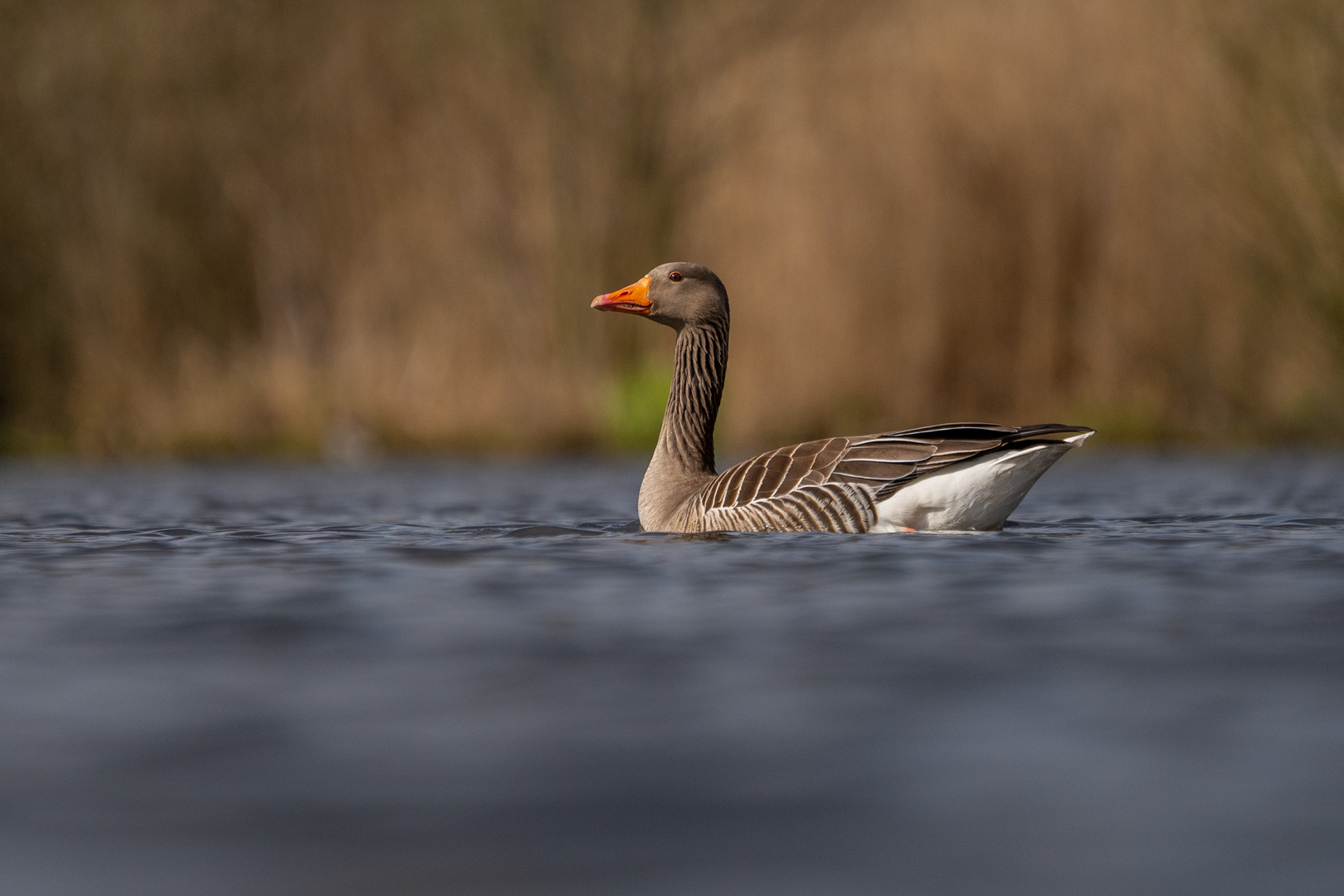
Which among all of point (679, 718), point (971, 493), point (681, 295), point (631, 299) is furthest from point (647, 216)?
point (679, 718)

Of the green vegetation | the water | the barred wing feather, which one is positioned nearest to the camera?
the water

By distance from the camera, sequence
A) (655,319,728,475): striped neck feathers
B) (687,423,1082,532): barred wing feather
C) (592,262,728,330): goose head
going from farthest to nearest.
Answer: (592,262,728,330): goose head, (655,319,728,475): striped neck feathers, (687,423,1082,532): barred wing feather

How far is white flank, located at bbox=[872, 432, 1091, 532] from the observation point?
27.5ft

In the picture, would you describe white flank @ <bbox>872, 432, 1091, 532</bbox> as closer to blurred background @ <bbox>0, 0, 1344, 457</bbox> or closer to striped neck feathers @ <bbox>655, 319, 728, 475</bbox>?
striped neck feathers @ <bbox>655, 319, 728, 475</bbox>

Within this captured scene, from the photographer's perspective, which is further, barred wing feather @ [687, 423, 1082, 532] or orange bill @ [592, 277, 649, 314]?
orange bill @ [592, 277, 649, 314]

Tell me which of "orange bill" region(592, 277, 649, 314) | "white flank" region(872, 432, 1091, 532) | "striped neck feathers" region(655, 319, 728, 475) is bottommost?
"white flank" region(872, 432, 1091, 532)

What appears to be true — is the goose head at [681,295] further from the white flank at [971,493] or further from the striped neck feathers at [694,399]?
the white flank at [971,493]

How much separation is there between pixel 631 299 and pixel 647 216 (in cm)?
1155

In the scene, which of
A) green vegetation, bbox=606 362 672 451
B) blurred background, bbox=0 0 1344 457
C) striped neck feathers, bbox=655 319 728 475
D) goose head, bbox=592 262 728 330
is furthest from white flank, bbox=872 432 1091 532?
green vegetation, bbox=606 362 672 451

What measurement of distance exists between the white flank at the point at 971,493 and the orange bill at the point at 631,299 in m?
2.10

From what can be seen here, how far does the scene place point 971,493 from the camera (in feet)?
28.1

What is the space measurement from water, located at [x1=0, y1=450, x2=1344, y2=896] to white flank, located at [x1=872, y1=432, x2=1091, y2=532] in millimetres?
287

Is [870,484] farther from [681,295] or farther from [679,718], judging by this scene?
[679,718]

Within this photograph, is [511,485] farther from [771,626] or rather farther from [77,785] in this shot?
[77,785]
